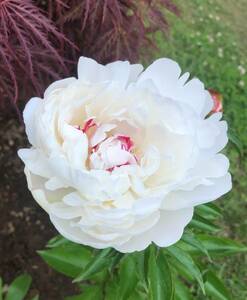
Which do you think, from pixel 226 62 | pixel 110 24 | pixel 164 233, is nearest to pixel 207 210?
pixel 164 233

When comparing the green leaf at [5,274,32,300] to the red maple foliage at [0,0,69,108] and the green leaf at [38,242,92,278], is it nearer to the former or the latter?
the green leaf at [38,242,92,278]

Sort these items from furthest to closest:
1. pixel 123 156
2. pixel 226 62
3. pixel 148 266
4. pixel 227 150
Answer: pixel 226 62
pixel 227 150
pixel 148 266
pixel 123 156

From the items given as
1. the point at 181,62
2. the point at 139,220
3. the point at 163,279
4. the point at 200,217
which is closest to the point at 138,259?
the point at 163,279

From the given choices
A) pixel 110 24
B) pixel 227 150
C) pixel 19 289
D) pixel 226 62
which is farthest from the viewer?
pixel 226 62

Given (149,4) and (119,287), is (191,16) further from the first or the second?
(119,287)

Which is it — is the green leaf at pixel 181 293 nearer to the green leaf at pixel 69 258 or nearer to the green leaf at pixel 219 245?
the green leaf at pixel 219 245

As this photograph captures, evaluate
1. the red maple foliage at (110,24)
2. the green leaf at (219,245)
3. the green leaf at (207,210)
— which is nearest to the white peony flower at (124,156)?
the green leaf at (207,210)

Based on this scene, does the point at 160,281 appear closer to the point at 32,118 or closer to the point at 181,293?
the point at 181,293

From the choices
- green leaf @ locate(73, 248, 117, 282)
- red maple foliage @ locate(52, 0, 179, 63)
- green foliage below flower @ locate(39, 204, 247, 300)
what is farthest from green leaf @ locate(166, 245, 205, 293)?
red maple foliage @ locate(52, 0, 179, 63)
